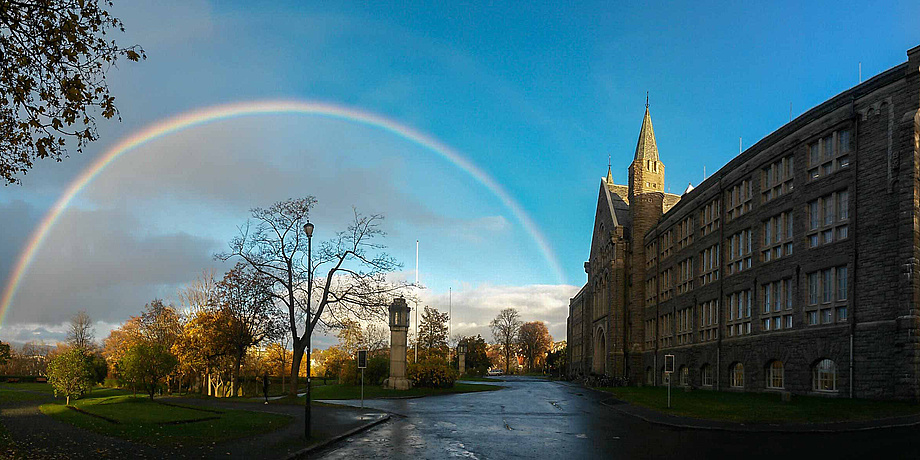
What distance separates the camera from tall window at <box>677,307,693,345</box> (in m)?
49.5

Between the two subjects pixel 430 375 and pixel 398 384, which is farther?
pixel 430 375

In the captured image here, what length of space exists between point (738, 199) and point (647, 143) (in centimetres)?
2690

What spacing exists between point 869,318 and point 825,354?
3.10 meters

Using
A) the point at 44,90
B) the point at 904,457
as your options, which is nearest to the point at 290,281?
the point at 44,90

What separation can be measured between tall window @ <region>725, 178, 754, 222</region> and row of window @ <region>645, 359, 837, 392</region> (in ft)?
29.3

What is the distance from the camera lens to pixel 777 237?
35.5 m

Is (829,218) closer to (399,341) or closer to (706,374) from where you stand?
(706,374)

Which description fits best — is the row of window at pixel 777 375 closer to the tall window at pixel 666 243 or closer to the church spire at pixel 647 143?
the tall window at pixel 666 243

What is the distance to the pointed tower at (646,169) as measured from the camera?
216ft

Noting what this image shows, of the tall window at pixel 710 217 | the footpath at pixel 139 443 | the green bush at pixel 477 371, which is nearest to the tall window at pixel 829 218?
the tall window at pixel 710 217

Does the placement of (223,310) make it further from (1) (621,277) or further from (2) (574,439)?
(1) (621,277)

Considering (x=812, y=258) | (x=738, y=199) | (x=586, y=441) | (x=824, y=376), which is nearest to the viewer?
(x=586, y=441)

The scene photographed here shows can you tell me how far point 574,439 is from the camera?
63.6 feet

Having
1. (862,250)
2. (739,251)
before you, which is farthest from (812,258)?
(739,251)
